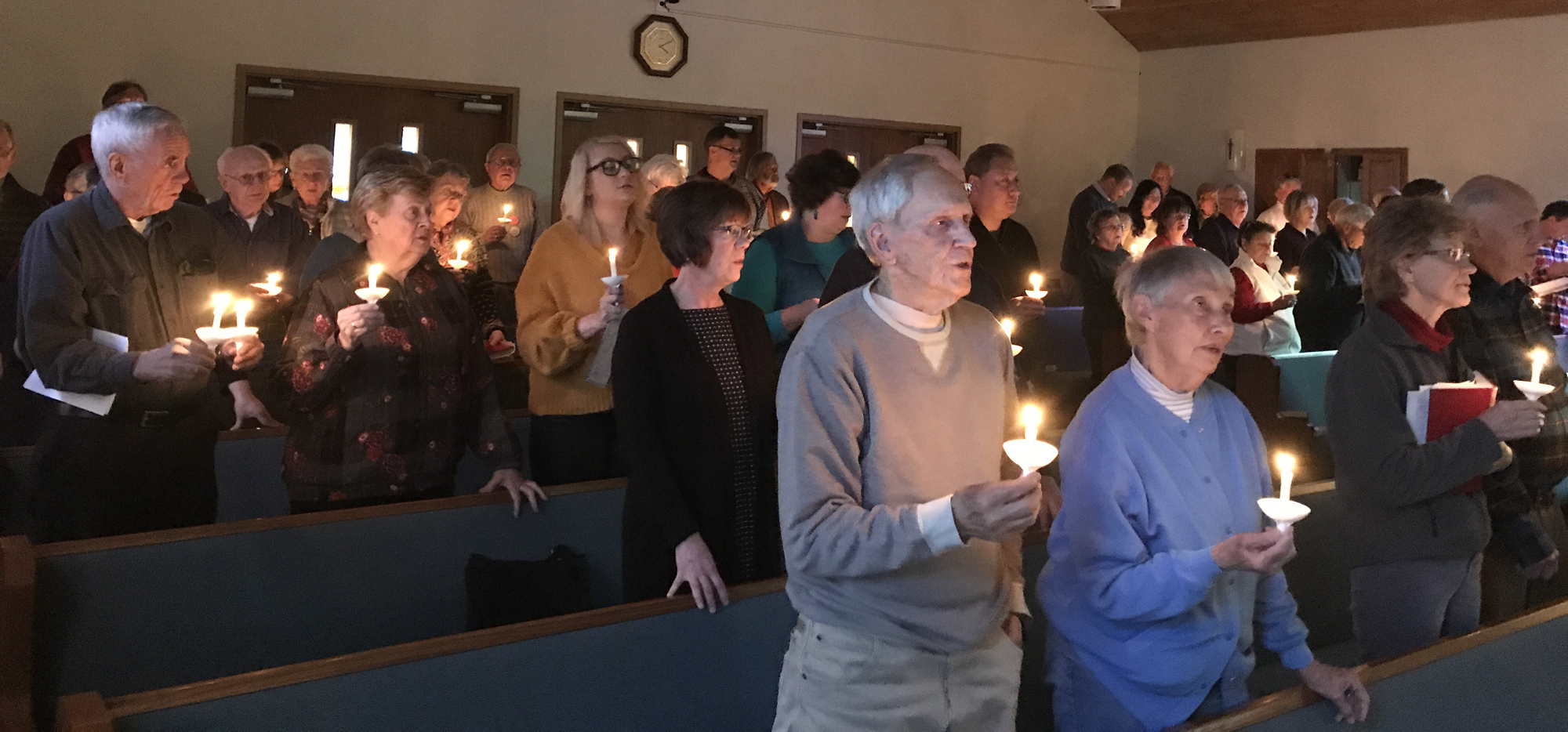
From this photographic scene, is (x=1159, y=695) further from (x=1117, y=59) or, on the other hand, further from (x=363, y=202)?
(x=1117, y=59)

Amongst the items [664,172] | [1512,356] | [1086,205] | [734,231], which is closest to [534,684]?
[734,231]

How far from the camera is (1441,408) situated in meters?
2.40

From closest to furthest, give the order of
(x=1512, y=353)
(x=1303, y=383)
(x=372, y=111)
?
1. (x=1512, y=353)
2. (x=1303, y=383)
3. (x=372, y=111)

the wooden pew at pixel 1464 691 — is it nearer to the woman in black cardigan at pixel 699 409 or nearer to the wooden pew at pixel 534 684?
the wooden pew at pixel 534 684

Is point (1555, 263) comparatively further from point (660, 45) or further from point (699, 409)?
point (660, 45)

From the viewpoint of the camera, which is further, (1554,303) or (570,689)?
(1554,303)

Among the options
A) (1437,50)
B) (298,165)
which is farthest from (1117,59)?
(298,165)

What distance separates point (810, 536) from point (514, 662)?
0.66 metres

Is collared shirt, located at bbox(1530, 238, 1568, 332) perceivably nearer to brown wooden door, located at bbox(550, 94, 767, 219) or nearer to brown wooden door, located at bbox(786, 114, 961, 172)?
brown wooden door, located at bbox(550, 94, 767, 219)

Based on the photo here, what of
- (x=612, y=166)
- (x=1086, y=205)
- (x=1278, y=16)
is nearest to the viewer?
(x=612, y=166)

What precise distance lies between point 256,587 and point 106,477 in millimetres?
520

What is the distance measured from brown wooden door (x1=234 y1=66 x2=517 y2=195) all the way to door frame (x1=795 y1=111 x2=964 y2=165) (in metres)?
2.39

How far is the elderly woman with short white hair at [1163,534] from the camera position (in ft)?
6.13

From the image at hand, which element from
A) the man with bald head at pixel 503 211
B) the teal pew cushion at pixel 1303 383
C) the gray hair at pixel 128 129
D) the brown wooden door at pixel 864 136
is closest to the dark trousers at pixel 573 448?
the gray hair at pixel 128 129
